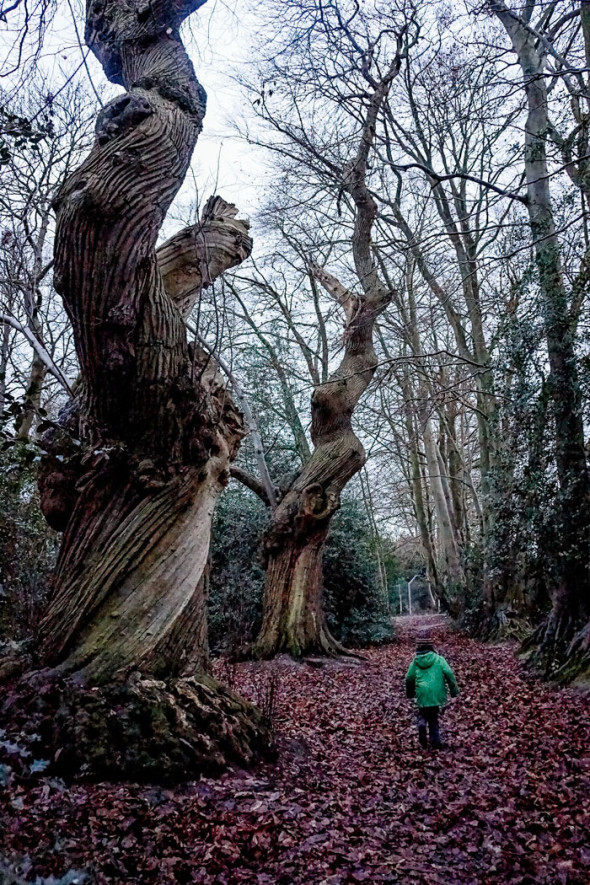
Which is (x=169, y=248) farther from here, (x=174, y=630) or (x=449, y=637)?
(x=449, y=637)

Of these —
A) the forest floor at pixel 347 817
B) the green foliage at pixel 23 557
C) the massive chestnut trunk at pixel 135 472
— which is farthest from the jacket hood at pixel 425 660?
the green foliage at pixel 23 557

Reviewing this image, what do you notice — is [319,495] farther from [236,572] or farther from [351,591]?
[351,591]

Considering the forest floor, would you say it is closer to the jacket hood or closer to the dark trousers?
the dark trousers

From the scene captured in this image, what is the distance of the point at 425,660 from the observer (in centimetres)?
621

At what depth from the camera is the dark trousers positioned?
5.77m

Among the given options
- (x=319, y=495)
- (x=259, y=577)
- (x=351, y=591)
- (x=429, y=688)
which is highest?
(x=319, y=495)

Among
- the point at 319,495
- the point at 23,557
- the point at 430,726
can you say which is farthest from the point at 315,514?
the point at 23,557

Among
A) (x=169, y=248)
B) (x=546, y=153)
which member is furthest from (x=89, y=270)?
(x=546, y=153)

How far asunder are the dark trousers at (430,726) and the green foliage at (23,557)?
5241mm

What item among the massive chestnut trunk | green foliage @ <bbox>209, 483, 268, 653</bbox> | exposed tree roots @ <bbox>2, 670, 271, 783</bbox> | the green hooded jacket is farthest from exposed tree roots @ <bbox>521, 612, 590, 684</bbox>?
green foliage @ <bbox>209, 483, 268, 653</bbox>

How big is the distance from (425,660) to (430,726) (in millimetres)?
645

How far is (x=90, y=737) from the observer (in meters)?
3.86

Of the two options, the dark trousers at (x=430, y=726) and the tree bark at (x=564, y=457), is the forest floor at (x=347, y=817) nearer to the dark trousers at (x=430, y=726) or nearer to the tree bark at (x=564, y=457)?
the dark trousers at (x=430, y=726)

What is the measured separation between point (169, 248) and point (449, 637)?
12.6 m
